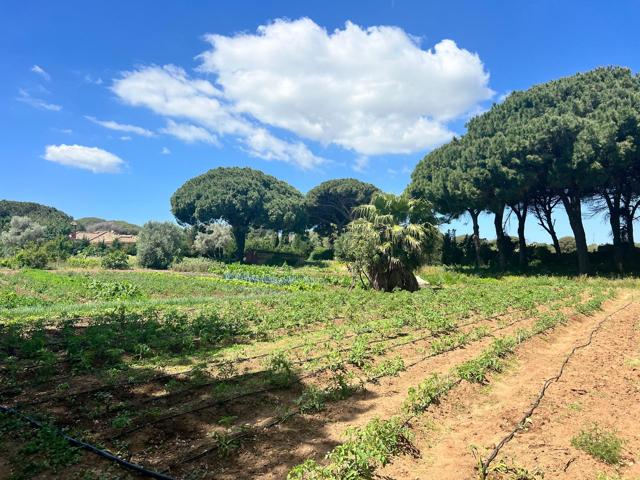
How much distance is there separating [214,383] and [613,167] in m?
22.9

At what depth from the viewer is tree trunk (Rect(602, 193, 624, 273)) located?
24302 millimetres

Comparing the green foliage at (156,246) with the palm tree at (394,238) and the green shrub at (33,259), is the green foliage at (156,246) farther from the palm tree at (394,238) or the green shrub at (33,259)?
the palm tree at (394,238)

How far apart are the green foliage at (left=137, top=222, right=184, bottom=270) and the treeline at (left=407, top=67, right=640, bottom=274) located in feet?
85.9

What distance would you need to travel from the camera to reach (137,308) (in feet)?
44.9

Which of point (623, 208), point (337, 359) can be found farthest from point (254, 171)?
point (337, 359)

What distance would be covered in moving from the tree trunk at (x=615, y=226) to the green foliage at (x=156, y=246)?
36578mm

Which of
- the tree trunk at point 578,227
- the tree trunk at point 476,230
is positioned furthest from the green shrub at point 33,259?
the tree trunk at point 578,227

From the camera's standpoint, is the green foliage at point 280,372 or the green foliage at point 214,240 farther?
the green foliage at point 214,240

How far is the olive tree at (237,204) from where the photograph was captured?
4747cm

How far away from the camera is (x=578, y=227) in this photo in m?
24.7

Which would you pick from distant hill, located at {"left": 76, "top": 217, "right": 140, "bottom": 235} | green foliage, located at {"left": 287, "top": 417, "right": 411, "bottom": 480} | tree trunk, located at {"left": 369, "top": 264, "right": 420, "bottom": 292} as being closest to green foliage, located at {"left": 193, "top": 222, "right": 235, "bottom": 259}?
tree trunk, located at {"left": 369, "top": 264, "right": 420, "bottom": 292}

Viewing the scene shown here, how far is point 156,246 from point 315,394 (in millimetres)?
40236

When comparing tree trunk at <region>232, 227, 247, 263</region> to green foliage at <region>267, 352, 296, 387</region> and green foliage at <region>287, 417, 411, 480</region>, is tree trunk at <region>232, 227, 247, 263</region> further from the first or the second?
green foliage at <region>287, 417, 411, 480</region>

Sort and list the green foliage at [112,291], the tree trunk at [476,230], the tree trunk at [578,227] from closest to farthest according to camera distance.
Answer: the green foliage at [112,291], the tree trunk at [578,227], the tree trunk at [476,230]
